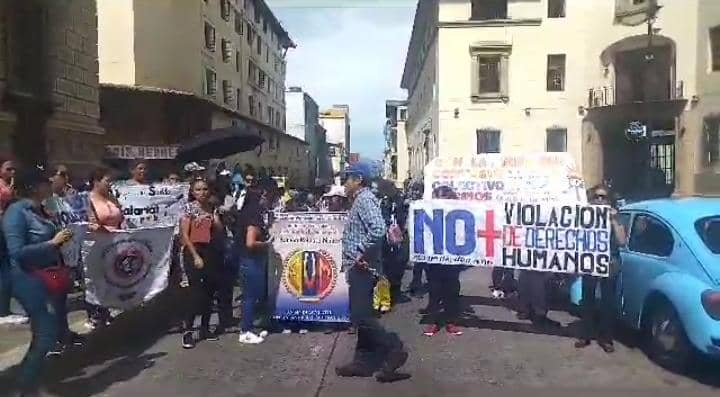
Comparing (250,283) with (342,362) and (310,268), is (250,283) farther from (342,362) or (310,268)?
(342,362)

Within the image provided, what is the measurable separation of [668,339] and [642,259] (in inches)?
35.7

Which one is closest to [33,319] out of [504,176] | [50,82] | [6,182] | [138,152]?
[6,182]

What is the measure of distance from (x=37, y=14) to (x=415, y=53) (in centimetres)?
3902

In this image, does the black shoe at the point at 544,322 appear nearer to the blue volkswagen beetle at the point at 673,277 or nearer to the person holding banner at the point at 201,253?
the blue volkswagen beetle at the point at 673,277

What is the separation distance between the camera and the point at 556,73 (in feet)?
112

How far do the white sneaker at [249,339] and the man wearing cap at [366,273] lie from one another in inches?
57.7

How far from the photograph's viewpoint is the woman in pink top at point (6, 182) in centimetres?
619

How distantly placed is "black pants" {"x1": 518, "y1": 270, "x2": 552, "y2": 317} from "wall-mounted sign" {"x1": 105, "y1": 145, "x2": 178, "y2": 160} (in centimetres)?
1579

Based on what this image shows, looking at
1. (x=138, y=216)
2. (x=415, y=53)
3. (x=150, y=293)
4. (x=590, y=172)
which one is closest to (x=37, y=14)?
(x=138, y=216)

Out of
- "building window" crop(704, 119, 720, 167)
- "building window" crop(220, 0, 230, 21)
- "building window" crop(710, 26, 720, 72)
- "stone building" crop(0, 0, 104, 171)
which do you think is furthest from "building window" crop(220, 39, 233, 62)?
"building window" crop(704, 119, 720, 167)

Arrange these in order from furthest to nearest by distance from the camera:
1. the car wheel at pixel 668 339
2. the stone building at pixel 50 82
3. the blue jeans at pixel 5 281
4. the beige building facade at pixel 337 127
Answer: the beige building facade at pixel 337 127 < the stone building at pixel 50 82 < the car wheel at pixel 668 339 < the blue jeans at pixel 5 281

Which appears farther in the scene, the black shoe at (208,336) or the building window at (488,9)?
the building window at (488,9)

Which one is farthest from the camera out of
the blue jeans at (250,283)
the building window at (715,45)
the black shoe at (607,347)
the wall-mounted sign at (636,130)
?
the wall-mounted sign at (636,130)


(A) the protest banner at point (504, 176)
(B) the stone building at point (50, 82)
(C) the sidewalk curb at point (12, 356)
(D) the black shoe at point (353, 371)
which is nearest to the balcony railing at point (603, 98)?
(B) the stone building at point (50, 82)
